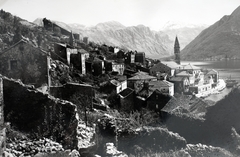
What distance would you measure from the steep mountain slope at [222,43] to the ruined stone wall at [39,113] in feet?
334

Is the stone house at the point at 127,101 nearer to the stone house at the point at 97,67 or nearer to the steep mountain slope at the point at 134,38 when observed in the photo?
the stone house at the point at 97,67

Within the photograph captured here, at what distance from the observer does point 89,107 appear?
12234 mm

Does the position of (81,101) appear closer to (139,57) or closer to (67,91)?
(67,91)

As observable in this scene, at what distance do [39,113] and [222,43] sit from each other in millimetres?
119330

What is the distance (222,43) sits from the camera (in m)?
114

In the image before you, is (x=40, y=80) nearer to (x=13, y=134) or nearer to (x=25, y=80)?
(x=25, y=80)

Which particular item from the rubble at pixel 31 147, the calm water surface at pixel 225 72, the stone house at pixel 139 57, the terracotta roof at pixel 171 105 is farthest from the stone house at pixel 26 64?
the stone house at pixel 139 57

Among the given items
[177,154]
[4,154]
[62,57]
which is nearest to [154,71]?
[62,57]

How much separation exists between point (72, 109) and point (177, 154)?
13.7ft

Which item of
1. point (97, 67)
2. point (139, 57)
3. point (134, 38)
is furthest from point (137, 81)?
point (134, 38)

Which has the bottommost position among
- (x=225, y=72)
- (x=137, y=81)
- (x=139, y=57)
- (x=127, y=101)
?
(x=127, y=101)

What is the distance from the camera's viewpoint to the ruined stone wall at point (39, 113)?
7652mm

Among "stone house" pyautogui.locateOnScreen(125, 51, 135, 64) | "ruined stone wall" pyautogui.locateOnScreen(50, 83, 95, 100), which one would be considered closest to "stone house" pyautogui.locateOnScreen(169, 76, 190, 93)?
"stone house" pyautogui.locateOnScreen(125, 51, 135, 64)

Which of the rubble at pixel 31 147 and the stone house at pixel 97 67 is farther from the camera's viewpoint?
the stone house at pixel 97 67
